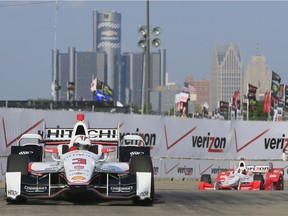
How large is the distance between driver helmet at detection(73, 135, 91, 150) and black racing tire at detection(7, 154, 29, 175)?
145 cm

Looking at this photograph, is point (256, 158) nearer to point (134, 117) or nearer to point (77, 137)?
point (134, 117)

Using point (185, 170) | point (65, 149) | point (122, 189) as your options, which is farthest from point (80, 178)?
point (185, 170)

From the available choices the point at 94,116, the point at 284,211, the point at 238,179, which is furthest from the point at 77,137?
the point at 94,116

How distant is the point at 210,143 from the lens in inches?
1718

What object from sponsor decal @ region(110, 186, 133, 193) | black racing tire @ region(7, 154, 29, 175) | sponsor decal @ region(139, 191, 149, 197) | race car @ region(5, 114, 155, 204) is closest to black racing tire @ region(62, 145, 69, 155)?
race car @ region(5, 114, 155, 204)

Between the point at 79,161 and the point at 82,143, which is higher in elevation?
the point at 82,143

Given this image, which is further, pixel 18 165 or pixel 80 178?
pixel 18 165

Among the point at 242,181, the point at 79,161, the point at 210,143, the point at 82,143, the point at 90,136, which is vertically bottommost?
the point at 242,181

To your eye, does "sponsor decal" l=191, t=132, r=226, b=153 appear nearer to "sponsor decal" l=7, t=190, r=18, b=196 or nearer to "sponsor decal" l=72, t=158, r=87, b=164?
"sponsor decal" l=72, t=158, r=87, b=164

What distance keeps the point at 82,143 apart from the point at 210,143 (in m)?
23.9

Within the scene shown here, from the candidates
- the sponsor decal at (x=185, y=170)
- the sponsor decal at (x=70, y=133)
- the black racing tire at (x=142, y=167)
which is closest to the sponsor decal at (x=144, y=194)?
the black racing tire at (x=142, y=167)

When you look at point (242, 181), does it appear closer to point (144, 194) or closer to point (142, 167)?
point (142, 167)

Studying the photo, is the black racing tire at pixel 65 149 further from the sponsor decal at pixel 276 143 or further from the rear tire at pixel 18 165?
the sponsor decal at pixel 276 143

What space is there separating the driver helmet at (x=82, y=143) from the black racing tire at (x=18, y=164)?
4.76ft
